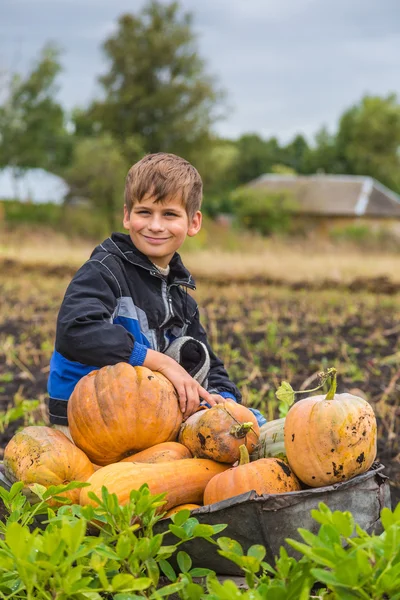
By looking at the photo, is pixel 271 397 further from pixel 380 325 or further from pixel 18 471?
pixel 380 325

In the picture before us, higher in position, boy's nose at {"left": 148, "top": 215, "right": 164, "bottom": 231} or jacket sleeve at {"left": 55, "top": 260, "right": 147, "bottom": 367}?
boy's nose at {"left": 148, "top": 215, "right": 164, "bottom": 231}

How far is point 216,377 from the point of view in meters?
3.34

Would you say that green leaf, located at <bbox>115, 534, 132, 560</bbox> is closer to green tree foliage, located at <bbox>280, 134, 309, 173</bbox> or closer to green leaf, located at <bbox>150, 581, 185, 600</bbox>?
green leaf, located at <bbox>150, 581, 185, 600</bbox>

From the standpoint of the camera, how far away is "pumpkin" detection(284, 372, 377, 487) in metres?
2.21

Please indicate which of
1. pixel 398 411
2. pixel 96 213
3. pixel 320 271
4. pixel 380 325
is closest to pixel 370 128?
pixel 96 213

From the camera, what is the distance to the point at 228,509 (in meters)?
2.08

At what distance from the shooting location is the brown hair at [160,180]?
3.09 m

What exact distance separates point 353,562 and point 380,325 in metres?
7.62

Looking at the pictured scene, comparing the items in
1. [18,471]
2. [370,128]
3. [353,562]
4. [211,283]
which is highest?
[370,128]

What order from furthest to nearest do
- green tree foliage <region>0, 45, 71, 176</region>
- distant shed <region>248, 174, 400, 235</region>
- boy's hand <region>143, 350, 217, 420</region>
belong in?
distant shed <region>248, 174, 400, 235</region>, green tree foliage <region>0, 45, 71, 176</region>, boy's hand <region>143, 350, 217, 420</region>

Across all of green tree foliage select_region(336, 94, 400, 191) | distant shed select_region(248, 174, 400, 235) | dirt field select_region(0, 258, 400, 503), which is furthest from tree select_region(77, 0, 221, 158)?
green tree foliage select_region(336, 94, 400, 191)

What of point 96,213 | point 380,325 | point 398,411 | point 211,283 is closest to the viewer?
point 398,411

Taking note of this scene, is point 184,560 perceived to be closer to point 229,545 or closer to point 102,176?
point 229,545

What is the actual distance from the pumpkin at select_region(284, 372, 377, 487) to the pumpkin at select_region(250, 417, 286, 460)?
211 mm
